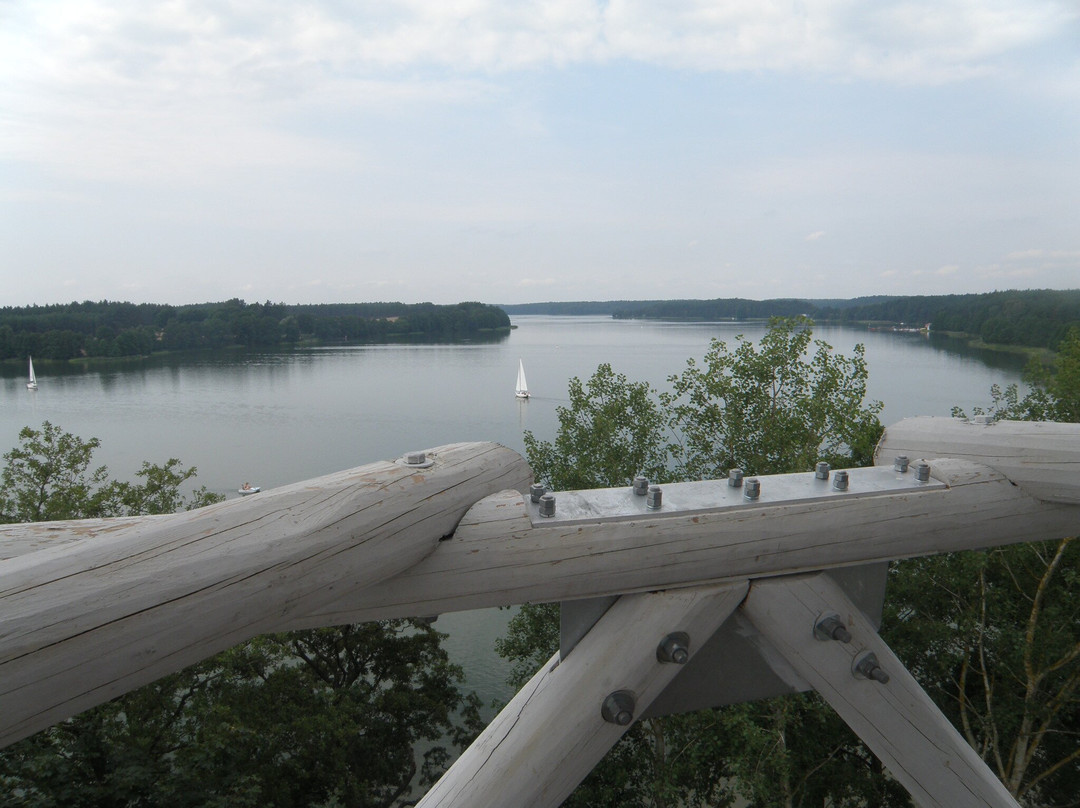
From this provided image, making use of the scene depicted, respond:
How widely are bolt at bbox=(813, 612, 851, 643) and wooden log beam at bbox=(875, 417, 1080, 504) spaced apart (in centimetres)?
41

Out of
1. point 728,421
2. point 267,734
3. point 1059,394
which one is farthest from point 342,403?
point 1059,394

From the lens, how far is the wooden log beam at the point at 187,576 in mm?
607

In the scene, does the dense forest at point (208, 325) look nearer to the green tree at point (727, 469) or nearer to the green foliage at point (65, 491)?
the green foliage at point (65, 491)

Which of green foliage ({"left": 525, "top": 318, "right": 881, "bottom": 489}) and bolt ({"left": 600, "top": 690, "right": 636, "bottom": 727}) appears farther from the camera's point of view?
green foliage ({"left": 525, "top": 318, "right": 881, "bottom": 489})

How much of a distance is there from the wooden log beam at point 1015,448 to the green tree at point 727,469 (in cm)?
430

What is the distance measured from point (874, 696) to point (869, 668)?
0.07 metres

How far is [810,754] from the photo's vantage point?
7.22 m

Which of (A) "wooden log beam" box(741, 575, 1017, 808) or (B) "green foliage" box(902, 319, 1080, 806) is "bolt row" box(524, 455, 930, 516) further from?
(B) "green foliage" box(902, 319, 1080, 806)

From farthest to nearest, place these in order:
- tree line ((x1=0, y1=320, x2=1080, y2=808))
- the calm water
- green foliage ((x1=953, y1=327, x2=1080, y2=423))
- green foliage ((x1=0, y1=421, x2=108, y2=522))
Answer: the calm water → green foliage ((x1=0, y1=421, x2=108, y2=522)) → green foliage ((x1=953, y1=327, x2=1080, y2=423)) → tree line ((x1=0, y1=320, x2=1080, y2=808))

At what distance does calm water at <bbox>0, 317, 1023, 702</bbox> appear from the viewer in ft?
74.3

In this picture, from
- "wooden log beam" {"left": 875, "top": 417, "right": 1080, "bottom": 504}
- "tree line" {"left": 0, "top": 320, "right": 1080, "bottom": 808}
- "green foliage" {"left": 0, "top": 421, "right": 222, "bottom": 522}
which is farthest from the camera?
"green foliage" {"left": 0, "top": 421, "right": 222, "bottom": 522}

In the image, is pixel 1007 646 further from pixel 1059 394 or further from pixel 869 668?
pixel 869 668

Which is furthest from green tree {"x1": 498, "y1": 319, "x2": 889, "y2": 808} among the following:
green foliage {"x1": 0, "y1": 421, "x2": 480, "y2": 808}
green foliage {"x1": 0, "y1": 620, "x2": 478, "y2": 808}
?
green foliage {"x1": 0, "y1": 421, "x2": 480, "y2": 808}

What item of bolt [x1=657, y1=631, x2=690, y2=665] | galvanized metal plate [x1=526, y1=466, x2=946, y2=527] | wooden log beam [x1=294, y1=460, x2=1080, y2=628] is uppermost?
galvanized metal plate [x1=526, y1=466, x2=946, y2=527]
